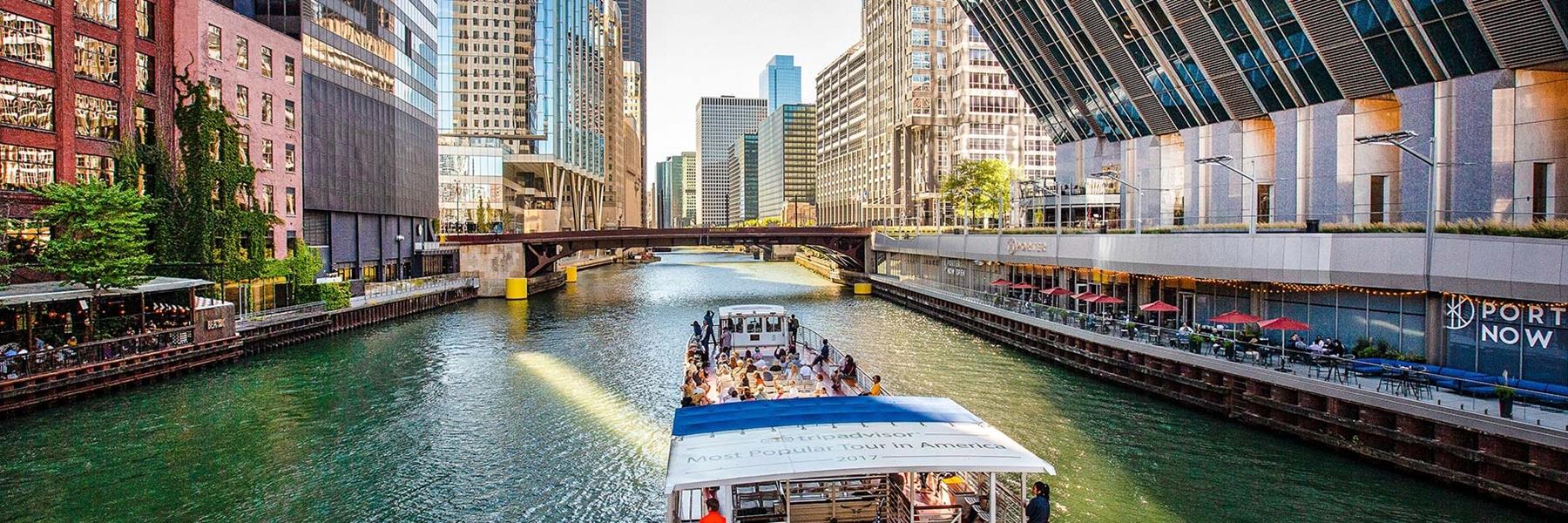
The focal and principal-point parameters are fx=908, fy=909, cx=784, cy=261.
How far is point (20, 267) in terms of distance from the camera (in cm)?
4625

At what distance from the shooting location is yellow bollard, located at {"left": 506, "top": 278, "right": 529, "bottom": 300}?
→ 10056 cm

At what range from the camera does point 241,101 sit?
6519 cm

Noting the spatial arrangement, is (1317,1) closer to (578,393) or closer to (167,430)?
(578,393)

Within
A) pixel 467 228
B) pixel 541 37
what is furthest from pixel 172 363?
pixel 541 37

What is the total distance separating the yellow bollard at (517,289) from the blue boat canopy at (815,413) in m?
82.5

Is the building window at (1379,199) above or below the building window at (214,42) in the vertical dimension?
below

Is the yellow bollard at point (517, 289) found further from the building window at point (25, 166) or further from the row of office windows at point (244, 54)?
the building window at point (25, 166)

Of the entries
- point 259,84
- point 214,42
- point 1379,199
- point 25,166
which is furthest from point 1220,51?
point 25,166

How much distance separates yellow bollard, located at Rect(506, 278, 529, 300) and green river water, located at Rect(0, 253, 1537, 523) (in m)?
42.2

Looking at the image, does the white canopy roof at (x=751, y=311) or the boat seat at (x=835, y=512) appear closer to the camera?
the boat seat at (x=835, y=512)

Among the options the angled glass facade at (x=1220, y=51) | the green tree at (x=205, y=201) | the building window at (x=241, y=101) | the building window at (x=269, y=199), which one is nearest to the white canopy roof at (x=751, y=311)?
the angled glass facade at (x=1220, y=51)

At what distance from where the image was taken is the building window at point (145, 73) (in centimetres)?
5502

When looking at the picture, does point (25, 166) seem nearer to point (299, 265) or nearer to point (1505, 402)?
point (299, 265)

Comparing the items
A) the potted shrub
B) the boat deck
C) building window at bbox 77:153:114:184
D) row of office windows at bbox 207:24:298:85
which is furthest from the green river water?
row of office windows at bbox 207:24:298:85
